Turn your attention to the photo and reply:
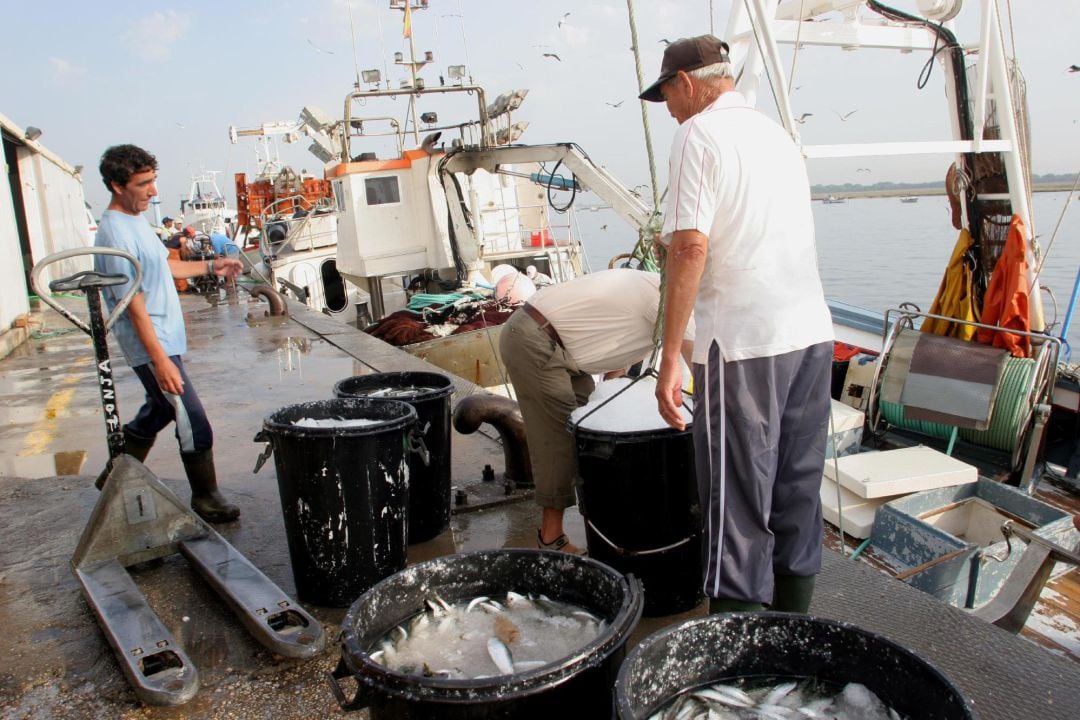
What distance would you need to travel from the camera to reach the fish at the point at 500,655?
1.99 m

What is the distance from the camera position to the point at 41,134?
15.5m

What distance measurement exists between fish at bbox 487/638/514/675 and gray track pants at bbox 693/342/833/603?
2.59ft

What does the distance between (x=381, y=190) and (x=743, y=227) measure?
1454 cm

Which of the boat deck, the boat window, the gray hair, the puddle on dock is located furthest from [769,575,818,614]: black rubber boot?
the boat window

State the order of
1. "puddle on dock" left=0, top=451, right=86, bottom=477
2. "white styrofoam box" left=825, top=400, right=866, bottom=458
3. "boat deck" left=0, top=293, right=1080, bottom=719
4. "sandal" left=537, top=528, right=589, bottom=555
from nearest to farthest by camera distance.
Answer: "boat deck" left=0, top=293, right=1080, bottom=719, "sandal" left=537, top=528, right=589, bottom=555, "puddle on dock" left=0, top=451, right=86, bottom=477, "white styrofoam box" left=825, top=400, right=866, bottom=458

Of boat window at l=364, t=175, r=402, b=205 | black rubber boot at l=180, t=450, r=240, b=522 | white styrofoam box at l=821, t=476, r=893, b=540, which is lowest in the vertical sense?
white styrofoam box at l=821, t=476, r=893, b=540

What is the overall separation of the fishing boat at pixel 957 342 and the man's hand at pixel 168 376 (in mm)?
4258

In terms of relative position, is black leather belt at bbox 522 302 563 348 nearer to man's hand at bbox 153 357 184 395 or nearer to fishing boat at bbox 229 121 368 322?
man's hand at bbox 153 357 184 395

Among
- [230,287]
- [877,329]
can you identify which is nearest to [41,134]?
[230,287]

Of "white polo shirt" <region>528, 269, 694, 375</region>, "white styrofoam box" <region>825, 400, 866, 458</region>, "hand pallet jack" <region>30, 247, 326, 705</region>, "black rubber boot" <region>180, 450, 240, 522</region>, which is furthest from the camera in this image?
"white styrofoam box" <region>825, 400, 866, 458</region>

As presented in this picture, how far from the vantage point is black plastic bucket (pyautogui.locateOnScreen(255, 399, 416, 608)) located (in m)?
2.87

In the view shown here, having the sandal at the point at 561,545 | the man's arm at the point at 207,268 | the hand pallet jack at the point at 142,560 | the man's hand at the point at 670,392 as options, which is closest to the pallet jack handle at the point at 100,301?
the hand pallet jack at the point at 142,560

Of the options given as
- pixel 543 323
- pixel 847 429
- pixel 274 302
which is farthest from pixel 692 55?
pixel 274 302

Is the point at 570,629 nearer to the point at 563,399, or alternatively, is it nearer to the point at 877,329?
the point at 563,399
